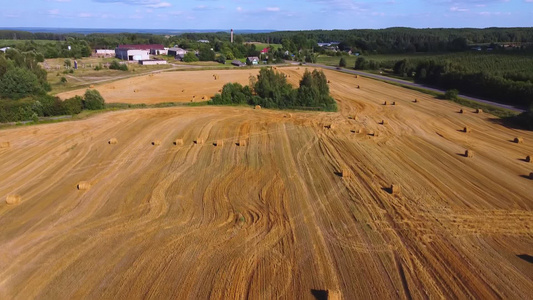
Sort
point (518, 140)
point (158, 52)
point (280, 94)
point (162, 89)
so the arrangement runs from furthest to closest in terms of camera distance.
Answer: point (158, 52) < point (162, 89) < point (280, 94) < point (518, 140)

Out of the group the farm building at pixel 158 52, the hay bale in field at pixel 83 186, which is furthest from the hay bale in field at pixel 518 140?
the farm building at pixel 158 52

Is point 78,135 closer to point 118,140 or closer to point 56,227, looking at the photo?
point 118,140

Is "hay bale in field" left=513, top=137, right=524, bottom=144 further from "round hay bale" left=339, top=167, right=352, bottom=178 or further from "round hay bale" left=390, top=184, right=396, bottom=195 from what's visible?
"round hay bale" left=339, top=167, right=352, bottom=178

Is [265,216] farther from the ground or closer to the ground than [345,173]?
closer to the ground

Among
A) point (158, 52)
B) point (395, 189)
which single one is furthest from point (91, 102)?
point (158, 52)

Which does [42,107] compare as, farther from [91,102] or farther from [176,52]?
[176,52]

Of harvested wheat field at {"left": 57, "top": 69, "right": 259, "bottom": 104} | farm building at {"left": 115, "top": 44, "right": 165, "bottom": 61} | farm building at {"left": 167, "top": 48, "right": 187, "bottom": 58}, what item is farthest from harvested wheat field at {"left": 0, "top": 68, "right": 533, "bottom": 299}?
farm building at {"left": 167, "top": 48, "right": 187, "bottom": 58}
